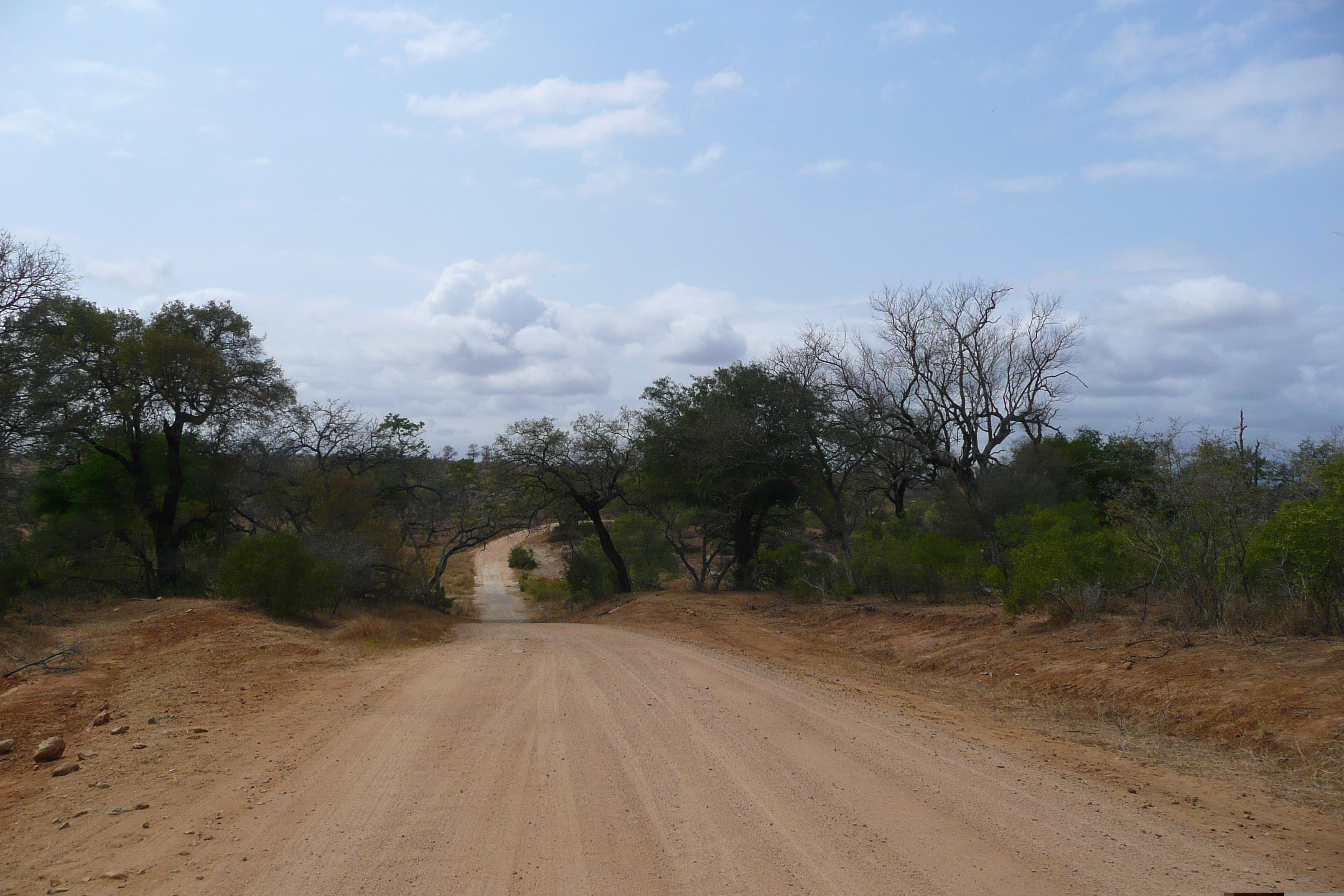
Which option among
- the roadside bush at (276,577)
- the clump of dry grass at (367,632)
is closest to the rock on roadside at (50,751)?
the clump of dry grass at (367,632)

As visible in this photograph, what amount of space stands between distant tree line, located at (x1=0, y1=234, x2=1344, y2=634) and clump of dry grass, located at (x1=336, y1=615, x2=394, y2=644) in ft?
5.50

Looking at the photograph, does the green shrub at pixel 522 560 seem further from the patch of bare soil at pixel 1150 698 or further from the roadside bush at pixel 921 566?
the patch of bare soil at pixel 1150 698

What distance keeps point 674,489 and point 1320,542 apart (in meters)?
22.0

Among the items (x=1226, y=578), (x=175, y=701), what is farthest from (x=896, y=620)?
(x=175, y=701)

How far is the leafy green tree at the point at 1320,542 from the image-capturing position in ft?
30.6

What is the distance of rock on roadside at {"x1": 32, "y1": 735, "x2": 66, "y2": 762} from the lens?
7.18 metres

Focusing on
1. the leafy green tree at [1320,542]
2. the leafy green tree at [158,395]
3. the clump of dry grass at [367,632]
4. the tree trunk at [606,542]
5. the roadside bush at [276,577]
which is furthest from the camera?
the tree trunk at [606,542]

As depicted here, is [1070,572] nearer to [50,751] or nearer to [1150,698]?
[1150,698]

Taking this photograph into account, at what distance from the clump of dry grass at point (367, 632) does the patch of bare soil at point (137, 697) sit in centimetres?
6

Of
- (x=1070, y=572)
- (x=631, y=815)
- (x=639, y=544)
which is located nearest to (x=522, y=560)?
(x=639, y=544)

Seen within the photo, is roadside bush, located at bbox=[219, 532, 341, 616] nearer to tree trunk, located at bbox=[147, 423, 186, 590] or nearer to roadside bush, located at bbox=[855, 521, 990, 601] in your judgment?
tree trunk, located at bbox=[147, 423, 186, 590]

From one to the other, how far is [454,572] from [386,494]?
33079 millimetres

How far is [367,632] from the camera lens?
17328 millimetres

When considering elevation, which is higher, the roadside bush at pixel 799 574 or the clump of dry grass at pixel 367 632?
the roadside bush at pixel 799 574
